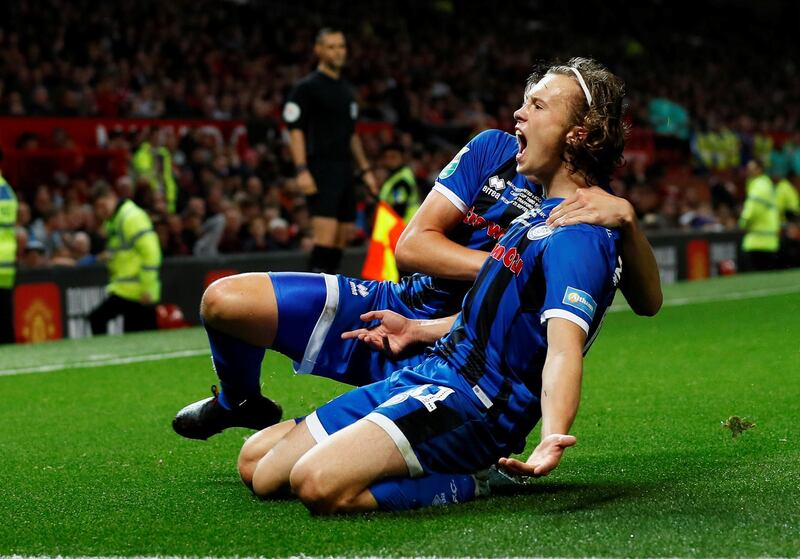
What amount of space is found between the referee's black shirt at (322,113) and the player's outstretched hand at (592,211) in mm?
7326

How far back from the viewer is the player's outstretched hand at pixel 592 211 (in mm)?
3756

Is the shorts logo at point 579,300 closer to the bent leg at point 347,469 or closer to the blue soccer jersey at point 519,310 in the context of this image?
the blue soccer jersey at point 519,310

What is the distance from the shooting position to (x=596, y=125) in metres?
3.91

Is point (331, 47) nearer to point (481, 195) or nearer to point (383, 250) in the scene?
point (383, 250)

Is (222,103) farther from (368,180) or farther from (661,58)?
(661,58)

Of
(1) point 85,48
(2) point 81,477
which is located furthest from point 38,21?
(2) point 81,477

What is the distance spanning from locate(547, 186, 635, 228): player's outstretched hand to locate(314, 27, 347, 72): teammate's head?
7229 millimetres

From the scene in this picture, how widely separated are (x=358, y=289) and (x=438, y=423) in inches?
34.4

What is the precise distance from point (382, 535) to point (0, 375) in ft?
19.0

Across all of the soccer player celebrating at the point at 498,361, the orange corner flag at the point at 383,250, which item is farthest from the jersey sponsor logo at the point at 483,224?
the orange corner flag at the point at 383,250

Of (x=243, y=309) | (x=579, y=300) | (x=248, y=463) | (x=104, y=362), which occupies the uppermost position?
(x=579, y=300)

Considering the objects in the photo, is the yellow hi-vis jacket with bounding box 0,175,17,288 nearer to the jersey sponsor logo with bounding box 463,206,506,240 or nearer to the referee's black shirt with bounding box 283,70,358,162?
the referee's black shirt with bounding box 283,70,358,162

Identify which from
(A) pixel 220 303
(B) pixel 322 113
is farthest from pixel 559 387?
(B) pixel 322 113

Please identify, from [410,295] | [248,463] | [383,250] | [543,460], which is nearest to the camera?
[543,460]
